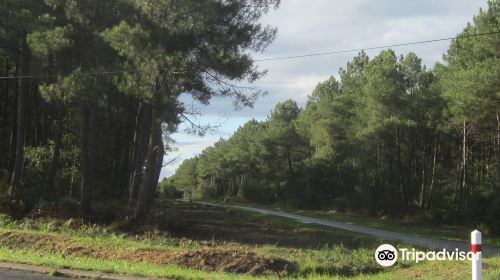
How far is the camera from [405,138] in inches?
2260

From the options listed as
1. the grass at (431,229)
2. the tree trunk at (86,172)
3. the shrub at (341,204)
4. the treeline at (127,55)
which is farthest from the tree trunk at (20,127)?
the shrub at (341,204)

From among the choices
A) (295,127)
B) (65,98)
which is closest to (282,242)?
(65,98)

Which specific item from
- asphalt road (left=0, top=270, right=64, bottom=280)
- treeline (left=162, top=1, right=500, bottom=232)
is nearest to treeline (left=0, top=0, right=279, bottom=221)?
asphalt road (left=0, top=270, right=64, bottom=280)

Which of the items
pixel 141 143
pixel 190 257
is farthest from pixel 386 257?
pixel 141 143

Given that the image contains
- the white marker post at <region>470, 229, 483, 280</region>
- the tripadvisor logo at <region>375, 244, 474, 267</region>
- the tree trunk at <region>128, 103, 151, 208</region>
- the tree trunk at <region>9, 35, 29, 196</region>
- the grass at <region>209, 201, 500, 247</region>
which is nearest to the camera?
the white marker post at <region>470, 229, 483, 280</region>

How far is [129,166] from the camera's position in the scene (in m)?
44.9

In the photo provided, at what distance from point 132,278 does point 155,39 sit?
12.3 metres

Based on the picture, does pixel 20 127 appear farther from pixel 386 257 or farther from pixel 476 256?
pixel 476 256

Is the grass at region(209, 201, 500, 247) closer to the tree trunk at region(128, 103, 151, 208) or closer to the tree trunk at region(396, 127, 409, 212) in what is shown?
the tree trunk at region(396, 127, 409, 212)

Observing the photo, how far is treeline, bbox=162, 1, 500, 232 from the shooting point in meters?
33.7

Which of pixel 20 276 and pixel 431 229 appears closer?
pixel 20 276

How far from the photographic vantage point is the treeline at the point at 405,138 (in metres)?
33.7

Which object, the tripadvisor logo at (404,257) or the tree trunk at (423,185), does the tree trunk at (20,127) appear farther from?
the tree trunk at (423,185)

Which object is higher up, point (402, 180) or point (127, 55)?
point (127, 55)
